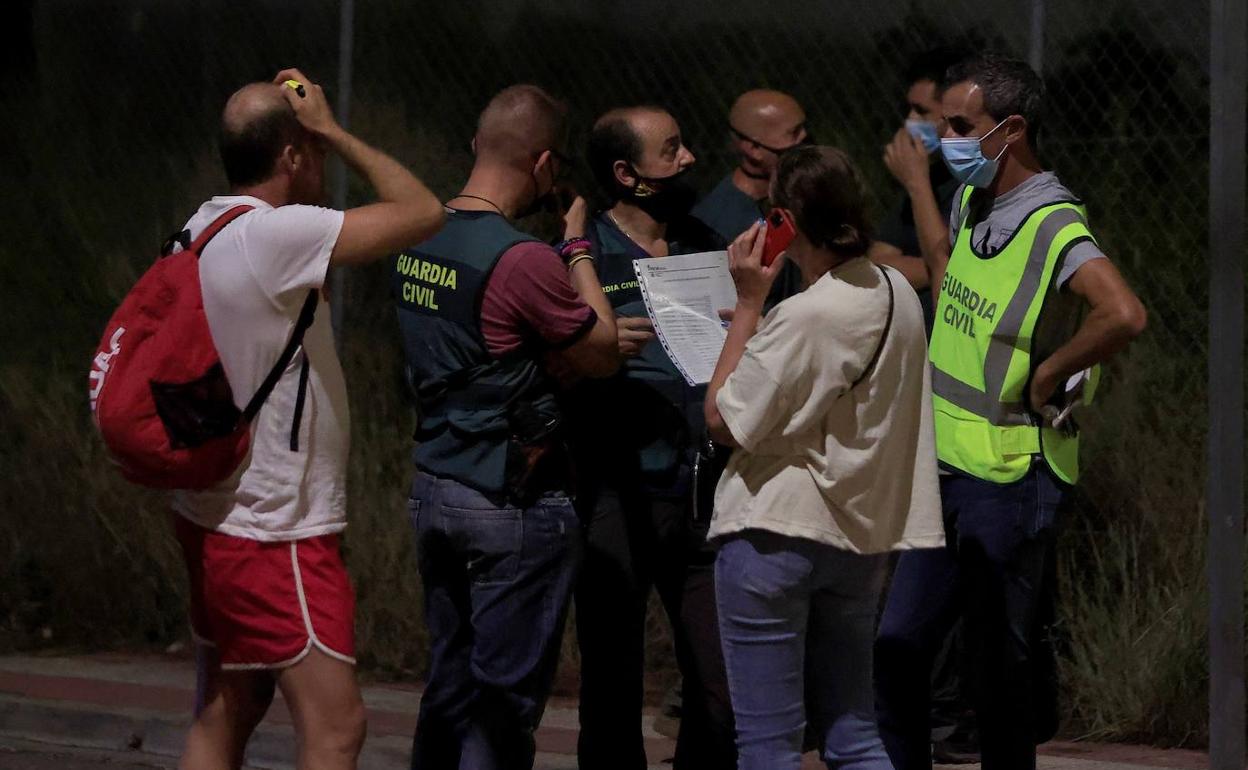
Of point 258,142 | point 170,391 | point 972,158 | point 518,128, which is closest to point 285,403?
point 170,391

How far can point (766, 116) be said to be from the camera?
625 cm

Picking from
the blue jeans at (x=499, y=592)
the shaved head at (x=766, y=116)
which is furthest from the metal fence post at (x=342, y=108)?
the blue jeans at (x=499, y=592)

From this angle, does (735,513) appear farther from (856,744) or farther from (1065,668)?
(1065,668)

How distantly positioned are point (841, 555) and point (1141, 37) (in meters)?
3.91

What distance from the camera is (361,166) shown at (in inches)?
181

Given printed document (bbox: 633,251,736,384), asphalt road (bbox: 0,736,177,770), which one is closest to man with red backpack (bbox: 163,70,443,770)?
printed document (bbox: 633,251,736,384)

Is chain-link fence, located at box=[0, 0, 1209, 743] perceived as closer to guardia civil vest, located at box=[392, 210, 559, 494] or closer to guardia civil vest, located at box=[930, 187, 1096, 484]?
guardia civil vest, located at box=[930, 187, 1096, 484]

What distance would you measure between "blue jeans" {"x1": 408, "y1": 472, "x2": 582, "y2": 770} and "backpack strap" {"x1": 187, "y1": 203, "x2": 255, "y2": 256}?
970 mm

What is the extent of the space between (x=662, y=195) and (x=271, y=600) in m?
1.82

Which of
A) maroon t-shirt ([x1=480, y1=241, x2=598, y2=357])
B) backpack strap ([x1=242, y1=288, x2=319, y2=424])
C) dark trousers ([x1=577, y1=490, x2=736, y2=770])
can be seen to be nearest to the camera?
backpack strap ([x1=242, y1=288, x2=319, y2=424])

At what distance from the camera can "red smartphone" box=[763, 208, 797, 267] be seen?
4617 millimetres

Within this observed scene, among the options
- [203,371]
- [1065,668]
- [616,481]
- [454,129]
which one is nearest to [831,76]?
[454,129]

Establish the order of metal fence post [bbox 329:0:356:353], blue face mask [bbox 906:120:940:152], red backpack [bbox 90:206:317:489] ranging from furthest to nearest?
metal fence post [bbox 329:0:356:353]
blue face mask [bbox 906:120:940:152]
red backpack [bbox 90:206:317:489]

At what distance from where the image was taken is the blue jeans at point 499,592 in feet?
16.5
